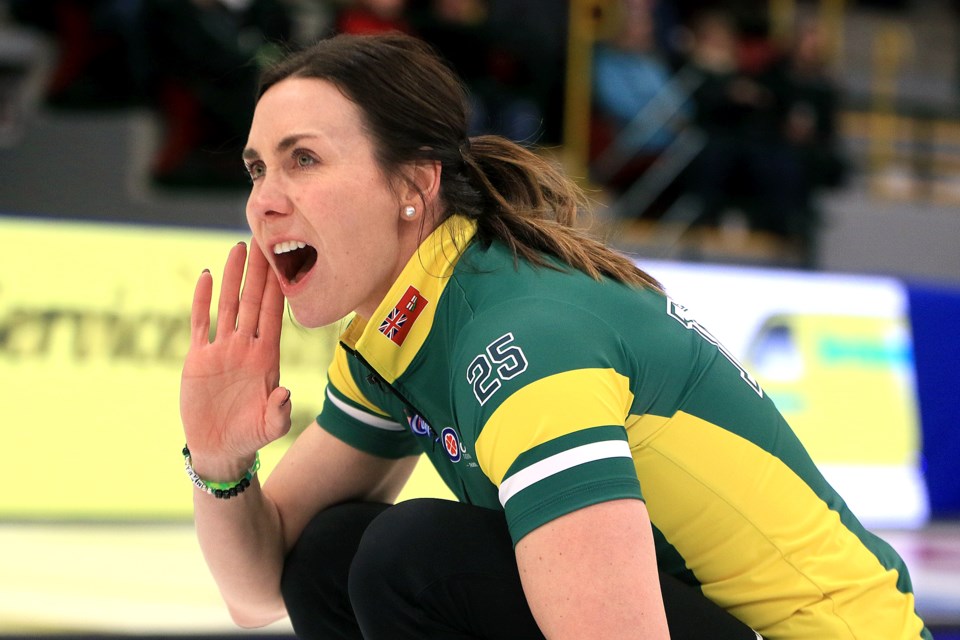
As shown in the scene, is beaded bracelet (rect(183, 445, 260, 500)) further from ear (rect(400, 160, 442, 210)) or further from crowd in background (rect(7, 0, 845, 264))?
crowd in background (rect(7, 0, 845, 264))

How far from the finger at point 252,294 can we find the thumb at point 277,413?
13cm

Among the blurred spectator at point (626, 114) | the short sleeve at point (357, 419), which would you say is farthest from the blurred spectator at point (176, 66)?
the short sleeve at point (357, 419)

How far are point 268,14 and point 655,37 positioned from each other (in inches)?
116

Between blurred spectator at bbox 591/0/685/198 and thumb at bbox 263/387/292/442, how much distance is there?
503 cm

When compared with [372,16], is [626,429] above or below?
above

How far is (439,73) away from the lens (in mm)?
1662

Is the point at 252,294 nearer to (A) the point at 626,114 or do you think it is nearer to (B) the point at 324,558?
(B) the point at 324,558

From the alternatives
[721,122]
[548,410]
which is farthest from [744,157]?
[548,410]

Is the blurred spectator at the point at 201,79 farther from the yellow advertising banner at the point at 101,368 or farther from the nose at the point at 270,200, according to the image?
the nose at the point at 270,200

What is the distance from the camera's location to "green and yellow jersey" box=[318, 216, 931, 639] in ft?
4.13

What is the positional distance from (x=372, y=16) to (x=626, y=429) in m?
→ 4.52

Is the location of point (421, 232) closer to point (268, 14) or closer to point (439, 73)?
point (439, 73)

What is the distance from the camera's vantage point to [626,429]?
141 centimetres

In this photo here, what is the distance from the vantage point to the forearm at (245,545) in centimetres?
179
